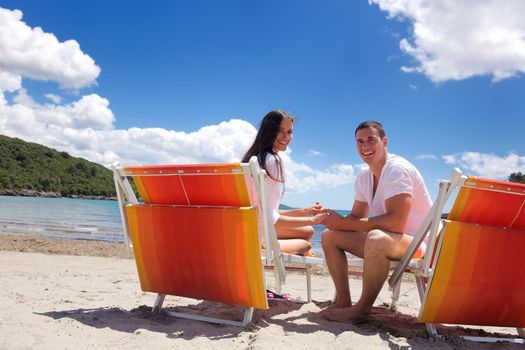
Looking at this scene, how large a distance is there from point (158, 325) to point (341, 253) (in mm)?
1552

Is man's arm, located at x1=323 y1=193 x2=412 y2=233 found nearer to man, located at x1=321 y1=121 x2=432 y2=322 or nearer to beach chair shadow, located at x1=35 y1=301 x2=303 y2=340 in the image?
man, located at x1=321 y1=121 x2=432 y2=322

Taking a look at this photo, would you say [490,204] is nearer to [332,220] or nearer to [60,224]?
[332,220]

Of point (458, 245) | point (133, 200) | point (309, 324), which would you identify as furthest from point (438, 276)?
point (133, 200)

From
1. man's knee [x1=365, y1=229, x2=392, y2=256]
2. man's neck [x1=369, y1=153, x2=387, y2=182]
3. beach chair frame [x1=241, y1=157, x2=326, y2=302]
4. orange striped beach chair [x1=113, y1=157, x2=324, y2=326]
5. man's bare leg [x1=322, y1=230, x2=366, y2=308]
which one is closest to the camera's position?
beach chair frame [x1=241, y1=157, x2=326, y2=302]

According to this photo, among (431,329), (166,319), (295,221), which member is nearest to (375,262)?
(431,329)

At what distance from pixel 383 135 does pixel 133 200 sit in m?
2.13

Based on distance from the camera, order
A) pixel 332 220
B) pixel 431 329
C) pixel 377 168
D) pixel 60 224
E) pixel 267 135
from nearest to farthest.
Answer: pixel 431 329, pixel 332 220, pixel 377 168, pixel 267 135, pixel 60 224

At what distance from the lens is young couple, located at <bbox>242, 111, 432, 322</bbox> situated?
325cm

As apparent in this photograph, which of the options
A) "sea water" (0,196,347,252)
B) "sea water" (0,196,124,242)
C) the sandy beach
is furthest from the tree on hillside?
the sandy beach

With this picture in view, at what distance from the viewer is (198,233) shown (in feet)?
10.1

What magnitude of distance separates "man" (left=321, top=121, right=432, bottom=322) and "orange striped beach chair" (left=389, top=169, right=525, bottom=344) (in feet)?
1.04

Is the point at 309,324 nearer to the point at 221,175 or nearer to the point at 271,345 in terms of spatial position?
the point at 271,345

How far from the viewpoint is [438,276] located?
2826 millimetres

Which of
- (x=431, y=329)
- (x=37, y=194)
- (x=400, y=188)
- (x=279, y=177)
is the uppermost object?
(x=279, y=177)
